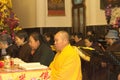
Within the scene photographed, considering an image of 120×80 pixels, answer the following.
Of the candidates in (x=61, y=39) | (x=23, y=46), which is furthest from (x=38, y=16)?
(x=61, y=39)

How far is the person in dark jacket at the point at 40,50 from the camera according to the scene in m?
4.81

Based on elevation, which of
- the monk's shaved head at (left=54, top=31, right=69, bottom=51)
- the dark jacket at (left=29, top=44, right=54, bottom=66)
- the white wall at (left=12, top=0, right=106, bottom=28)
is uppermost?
the white wall at (left=12, top=0, right=106, bottom=28)

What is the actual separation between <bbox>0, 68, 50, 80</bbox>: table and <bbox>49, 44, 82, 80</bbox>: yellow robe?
0.43 m

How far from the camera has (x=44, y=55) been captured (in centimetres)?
482

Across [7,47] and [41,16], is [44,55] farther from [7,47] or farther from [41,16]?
[41,16]

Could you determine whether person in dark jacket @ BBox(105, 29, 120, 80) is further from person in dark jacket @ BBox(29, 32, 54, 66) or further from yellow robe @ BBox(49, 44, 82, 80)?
person in dark jacket @ BBox(29, 32, 54, 66)

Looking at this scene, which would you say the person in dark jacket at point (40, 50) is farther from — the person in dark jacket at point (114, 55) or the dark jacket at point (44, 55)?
the person in dark jacket at point (114, 55)

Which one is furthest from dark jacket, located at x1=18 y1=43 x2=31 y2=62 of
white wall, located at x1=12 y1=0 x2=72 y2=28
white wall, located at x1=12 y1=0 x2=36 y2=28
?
white wall, located at x1=12 y1=0 x2=36 y2=28

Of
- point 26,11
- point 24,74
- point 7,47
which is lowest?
point 24,74

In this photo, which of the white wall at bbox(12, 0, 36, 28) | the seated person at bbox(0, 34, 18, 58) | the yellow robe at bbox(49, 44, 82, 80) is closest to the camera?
the yellow robe at bbox(49, 44, 82, 80)

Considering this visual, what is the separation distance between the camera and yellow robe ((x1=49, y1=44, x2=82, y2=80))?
4.31 m

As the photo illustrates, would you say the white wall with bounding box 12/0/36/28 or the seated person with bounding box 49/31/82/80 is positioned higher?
the white wall with bounding box 12/0/36/28

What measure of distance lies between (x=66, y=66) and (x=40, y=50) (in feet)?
2.36

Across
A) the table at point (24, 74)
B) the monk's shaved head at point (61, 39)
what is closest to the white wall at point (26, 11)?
the monk's shaved head at point (61, 39)
